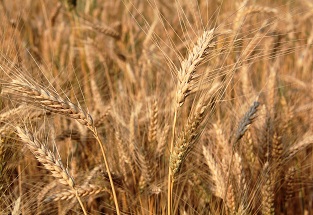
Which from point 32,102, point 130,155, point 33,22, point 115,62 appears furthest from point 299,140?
point 33,22

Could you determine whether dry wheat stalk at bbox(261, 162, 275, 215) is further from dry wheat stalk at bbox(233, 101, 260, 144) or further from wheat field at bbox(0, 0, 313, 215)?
dry wheat stalk at bbox(233, 101, 260, 144)

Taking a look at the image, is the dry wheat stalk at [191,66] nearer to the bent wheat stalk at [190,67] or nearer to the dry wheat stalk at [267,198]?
the bent wheat stalk at [190,67]

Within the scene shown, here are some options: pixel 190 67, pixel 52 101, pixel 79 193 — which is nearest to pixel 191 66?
pixel 190 67

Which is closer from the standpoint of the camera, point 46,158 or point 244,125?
point 46,158

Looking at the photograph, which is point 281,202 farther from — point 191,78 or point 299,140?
point 191,78

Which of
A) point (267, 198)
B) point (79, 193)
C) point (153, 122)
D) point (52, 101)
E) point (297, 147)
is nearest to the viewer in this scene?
point (52, 101)

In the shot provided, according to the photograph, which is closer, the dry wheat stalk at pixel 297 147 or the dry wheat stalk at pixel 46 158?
the dry wheat stalk at pixel 46 158

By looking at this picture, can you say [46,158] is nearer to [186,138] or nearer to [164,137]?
[186,138]

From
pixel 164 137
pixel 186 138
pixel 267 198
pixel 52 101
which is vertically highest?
pixel 52 101

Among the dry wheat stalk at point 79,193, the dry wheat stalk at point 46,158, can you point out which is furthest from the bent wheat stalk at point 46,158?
the dry wheat stalk at point 79,193

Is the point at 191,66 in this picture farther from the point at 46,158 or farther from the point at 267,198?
the point at 267,198

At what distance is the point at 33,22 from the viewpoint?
3.58 m

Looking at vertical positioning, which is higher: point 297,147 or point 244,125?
point 244,125

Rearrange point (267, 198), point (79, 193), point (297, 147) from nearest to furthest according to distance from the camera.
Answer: point (79, 193)
point (267, 198)
point (297, 147)
